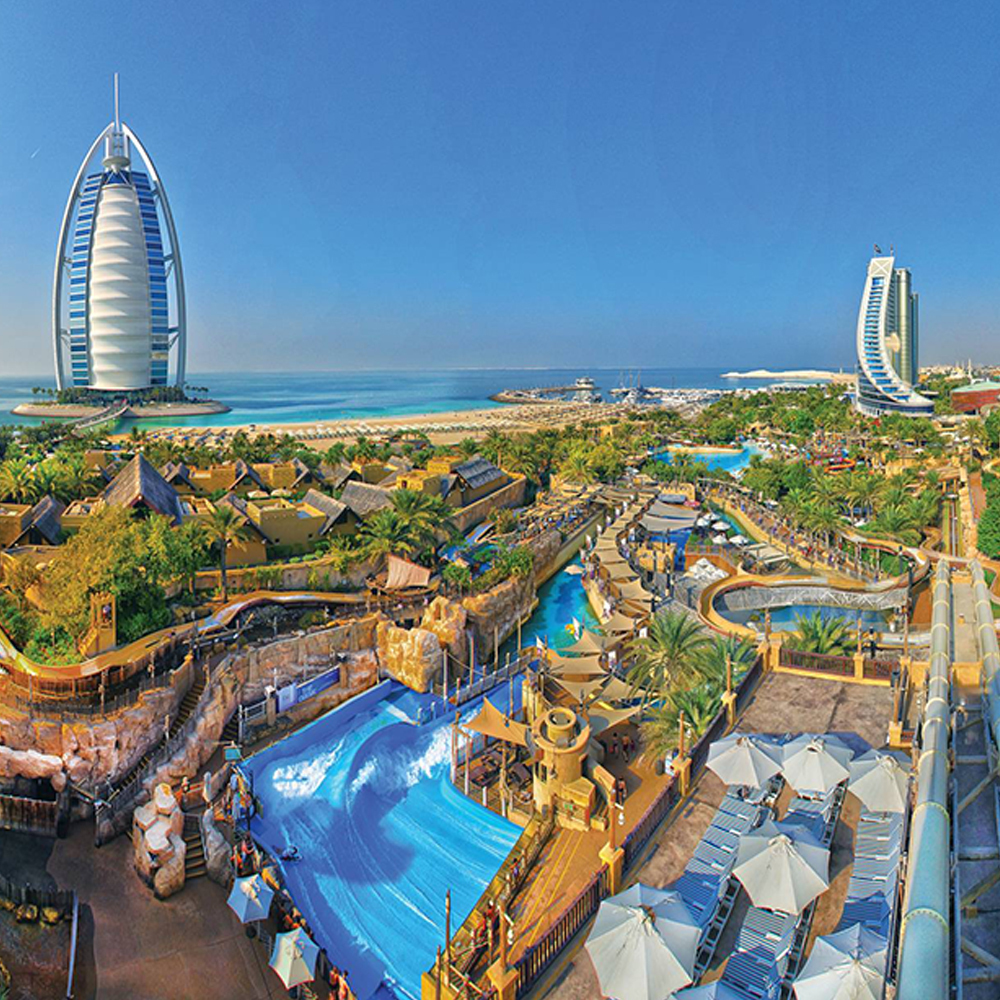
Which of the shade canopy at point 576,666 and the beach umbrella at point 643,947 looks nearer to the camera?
the beach umbrella at point 643,947

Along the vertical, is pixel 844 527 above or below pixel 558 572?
above

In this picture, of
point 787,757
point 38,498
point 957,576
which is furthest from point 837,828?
point 38,498

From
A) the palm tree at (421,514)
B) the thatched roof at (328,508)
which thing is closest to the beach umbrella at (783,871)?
the palm tree at (421,514)

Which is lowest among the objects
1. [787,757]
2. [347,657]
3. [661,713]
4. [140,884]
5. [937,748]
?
[140,884]

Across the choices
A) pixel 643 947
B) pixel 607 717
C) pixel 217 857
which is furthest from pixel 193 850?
pixel 643 947

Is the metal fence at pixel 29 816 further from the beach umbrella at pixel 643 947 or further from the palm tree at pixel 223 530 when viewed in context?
the beach umbrella at pixel 643 947

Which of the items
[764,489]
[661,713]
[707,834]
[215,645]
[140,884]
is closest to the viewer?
[707,834]

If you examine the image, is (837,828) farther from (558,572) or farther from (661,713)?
(558,572)
